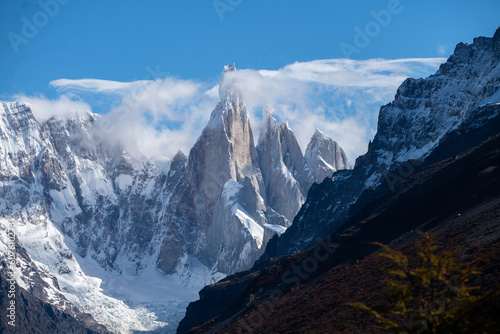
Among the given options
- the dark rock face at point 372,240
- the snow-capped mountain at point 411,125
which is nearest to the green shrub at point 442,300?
the dark rock face at point 372,240

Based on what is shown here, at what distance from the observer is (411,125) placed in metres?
176

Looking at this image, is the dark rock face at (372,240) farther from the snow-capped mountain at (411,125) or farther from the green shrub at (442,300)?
the snow-capped mountain at (411,125)

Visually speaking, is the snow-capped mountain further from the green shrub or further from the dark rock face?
the green shrub

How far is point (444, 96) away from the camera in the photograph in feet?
555

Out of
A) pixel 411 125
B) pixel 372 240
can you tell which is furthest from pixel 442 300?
pixel 411 125

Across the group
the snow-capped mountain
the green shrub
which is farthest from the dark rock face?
the snow-capped mountain

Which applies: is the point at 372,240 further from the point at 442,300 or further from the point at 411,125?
the point at 411,125

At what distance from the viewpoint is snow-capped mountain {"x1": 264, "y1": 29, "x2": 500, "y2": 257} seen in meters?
157

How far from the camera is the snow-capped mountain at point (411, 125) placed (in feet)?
515

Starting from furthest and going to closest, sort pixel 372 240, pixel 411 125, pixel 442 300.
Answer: pixel 411 125, pixel 372 240, pixel 442 300

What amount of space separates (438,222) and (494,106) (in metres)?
59.3

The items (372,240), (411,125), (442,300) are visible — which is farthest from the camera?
(411,125)

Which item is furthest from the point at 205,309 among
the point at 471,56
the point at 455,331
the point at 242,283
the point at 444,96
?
the point at 455,331

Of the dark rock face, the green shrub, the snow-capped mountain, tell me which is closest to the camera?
the green shrub
